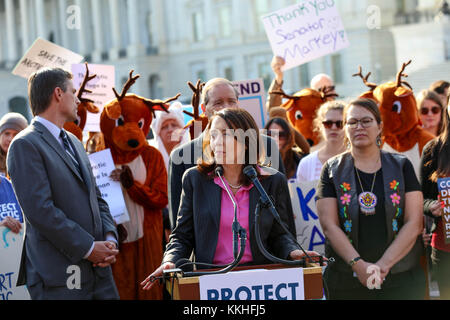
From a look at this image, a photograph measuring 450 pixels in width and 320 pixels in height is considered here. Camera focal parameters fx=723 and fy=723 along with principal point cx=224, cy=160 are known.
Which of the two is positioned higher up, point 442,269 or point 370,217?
point 370,217

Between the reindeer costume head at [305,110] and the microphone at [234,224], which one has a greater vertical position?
the reindeer costume head at [305,110]

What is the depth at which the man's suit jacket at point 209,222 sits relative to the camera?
310 centimetres

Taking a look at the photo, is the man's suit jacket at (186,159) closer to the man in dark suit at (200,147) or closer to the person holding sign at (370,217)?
the man in dark suit at (200,147)

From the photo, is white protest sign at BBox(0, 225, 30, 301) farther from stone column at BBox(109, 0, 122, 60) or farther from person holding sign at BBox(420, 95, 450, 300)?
stone column at BBox(109, 0, 122, 60)

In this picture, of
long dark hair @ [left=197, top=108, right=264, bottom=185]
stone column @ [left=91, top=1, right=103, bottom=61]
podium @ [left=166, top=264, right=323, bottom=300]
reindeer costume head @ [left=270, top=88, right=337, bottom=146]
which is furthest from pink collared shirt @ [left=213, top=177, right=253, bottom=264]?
stone column @ [left=91, top=1, right=103, bottom=61]

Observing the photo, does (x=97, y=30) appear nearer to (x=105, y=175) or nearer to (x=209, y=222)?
(x=105, y=175)

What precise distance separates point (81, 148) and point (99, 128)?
1.79 m

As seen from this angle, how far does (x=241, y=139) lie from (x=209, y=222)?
0.38 m

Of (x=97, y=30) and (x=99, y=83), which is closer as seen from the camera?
(x=99, y=83)

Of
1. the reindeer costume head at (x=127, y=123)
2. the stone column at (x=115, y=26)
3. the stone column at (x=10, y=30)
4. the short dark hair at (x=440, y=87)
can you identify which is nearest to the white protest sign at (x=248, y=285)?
the reindeer costume head at (x=127, y=123)

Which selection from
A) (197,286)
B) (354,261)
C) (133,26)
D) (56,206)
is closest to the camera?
(197,286)

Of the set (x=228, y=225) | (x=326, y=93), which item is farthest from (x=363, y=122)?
(x=326, y=93)

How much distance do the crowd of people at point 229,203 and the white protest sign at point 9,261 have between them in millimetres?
54

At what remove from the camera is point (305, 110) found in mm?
6410
